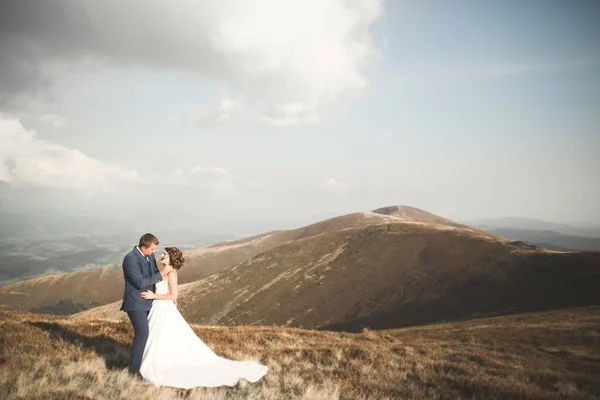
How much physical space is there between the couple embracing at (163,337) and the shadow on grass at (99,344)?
5.01 ft

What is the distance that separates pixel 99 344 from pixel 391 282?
45.4 m

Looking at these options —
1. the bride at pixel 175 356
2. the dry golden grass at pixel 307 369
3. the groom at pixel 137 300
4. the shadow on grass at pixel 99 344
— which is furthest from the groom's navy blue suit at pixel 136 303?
the shadow on grass at pixel 99 344

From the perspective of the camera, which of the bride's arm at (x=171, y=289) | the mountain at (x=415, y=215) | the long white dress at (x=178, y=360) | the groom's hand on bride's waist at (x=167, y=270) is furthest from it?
the mountain at (x=415, y=215)

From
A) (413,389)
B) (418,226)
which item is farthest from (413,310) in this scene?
(413,389)

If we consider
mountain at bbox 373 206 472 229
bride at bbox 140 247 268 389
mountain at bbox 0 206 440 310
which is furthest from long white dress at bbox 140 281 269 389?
mountain at bbox 373 206 472 229

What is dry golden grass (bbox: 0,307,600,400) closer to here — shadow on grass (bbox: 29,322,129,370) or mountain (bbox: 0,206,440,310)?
shadow on grass (bbox: 29,322,129,370)

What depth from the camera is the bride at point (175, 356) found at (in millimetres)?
6656

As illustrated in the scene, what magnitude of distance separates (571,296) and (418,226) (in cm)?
3429

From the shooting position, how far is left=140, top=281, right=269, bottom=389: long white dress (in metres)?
6.63

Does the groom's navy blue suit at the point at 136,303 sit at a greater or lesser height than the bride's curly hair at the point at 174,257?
lesser

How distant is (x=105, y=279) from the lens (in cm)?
12450

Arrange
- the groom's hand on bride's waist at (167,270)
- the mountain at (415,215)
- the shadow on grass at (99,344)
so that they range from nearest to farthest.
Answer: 1. the groom's hand on bride's waist at (167,270)
2. the shadow on grass at (99,344)
3. the mountain at (415,215)

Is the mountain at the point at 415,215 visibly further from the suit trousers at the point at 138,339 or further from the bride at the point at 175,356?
the suit trousers at the point at 138,339

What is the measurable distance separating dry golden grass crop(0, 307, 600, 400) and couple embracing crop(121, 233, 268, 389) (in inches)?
11.7
